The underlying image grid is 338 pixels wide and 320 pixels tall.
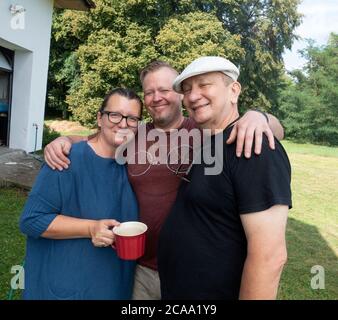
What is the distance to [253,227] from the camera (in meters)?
→ 1.61

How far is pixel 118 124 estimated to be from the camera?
226cm

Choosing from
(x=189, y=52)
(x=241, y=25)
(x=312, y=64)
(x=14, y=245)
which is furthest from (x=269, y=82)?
(x=14, y=245)

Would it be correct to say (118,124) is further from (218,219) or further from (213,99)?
(218,219)

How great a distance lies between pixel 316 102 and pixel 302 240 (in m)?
29.9

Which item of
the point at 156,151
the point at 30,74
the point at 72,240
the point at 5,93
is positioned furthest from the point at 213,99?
the point at 5,93

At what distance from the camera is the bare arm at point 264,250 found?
1.59 m

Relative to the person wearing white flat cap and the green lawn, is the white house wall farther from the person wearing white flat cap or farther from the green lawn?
the person wearing white flat cap

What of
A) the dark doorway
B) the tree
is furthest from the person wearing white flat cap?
the tree

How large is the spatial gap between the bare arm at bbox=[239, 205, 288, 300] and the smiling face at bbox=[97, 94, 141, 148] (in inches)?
37.4

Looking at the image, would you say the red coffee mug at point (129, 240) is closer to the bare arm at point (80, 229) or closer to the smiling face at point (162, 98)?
the bare arm at point (80, 229)

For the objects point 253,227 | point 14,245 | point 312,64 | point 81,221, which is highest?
point 312,64
